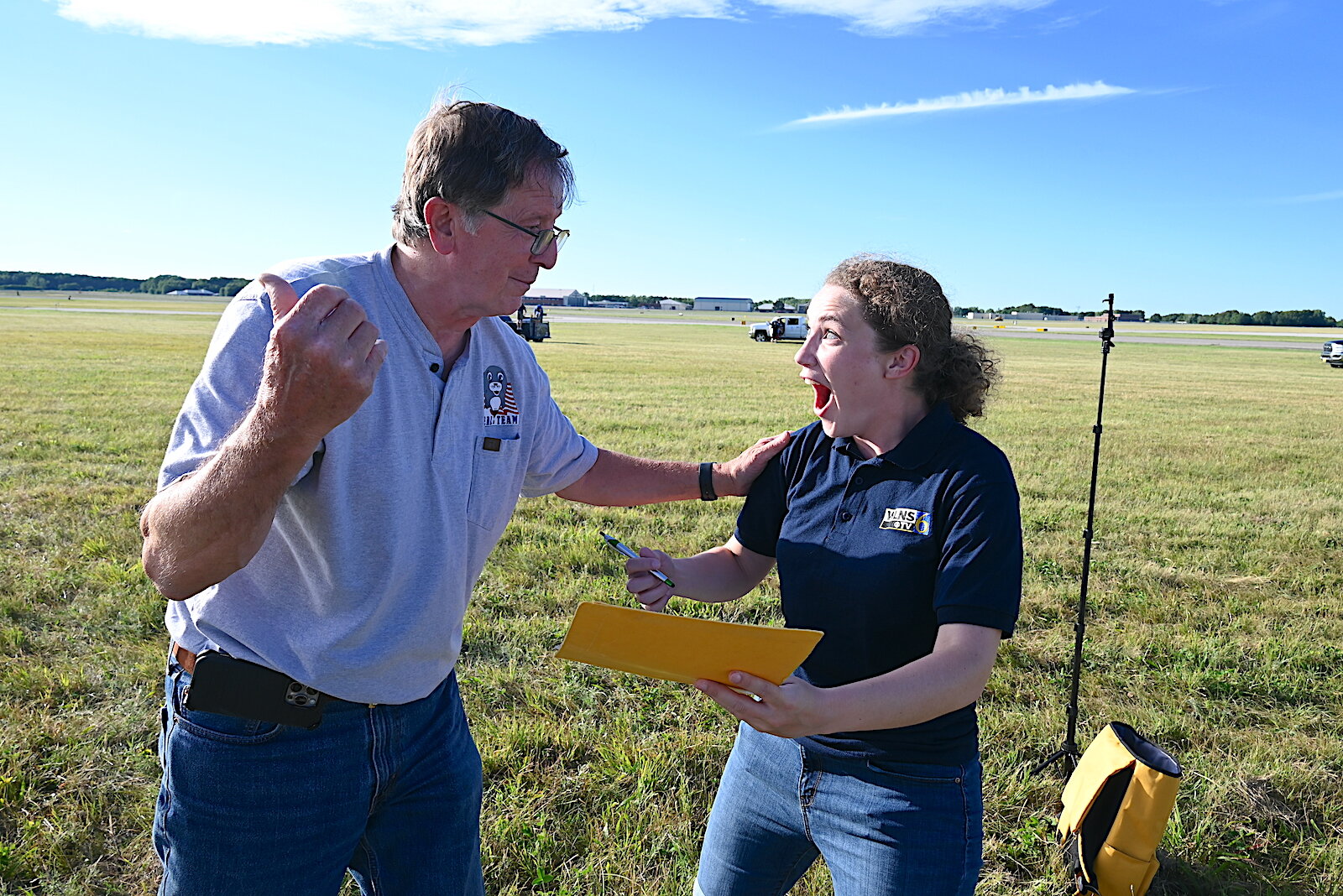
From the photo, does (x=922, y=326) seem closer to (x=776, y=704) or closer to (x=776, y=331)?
(x=776, y=704)

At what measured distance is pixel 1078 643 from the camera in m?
4.43

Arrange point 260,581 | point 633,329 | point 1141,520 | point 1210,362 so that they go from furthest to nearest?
1. point 633,329
2. point 1210,362
3. point 1141,520
4. point 260,581

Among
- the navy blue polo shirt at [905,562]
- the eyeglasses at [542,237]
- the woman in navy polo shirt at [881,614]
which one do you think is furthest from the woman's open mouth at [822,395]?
the eyeglasses at [542,237]

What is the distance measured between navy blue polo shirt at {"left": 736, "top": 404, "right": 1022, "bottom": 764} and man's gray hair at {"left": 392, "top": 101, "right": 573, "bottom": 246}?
1203 mm

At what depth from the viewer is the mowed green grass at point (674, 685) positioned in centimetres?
361

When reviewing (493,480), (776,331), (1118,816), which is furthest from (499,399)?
(776,331)

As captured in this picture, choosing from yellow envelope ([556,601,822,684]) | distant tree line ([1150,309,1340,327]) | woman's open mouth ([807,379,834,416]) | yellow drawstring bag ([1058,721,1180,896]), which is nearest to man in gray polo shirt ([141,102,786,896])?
yellow envelope ([556,601,822,684])

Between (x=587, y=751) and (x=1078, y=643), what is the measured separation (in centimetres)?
246

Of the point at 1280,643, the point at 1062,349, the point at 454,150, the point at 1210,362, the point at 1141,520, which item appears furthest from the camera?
the point at 1062,349

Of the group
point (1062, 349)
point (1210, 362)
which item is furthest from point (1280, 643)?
point (1062, 349)

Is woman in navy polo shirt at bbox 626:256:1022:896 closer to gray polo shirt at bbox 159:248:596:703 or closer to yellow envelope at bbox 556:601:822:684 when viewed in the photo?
yellow envelope at bbox 556:601:822:684

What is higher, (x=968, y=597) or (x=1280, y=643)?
(x=968, y=597)

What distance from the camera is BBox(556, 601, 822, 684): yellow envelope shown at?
1.81 meters

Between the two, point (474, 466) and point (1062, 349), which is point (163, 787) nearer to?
point (474, 466)
